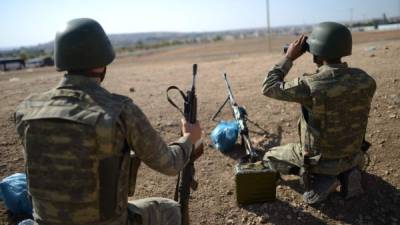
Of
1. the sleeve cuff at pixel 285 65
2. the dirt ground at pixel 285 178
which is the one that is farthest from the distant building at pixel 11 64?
the sleeve cuff at pixel 285 65

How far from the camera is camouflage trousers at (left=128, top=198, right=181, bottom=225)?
10.1 ft

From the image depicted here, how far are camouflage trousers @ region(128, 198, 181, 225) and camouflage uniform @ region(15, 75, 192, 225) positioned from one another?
0.84 ft

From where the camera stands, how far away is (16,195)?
4301mm

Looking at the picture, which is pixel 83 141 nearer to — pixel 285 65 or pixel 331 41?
pixel 285 65

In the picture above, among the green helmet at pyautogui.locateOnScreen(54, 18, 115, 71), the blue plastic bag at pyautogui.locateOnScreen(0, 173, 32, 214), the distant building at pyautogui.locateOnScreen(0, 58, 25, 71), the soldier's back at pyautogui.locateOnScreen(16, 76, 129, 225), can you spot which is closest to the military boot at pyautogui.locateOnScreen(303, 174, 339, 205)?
the soldier's back at pyautogui.locateOnScreen(16, 76, 129, 225)

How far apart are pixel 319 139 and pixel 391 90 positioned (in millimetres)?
4003

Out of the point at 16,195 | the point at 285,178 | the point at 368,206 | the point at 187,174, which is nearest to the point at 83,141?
the point at 187,174

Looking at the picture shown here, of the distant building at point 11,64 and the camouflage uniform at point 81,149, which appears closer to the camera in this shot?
the camouflage uniform at point 81,149

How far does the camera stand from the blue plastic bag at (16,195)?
4.32 m

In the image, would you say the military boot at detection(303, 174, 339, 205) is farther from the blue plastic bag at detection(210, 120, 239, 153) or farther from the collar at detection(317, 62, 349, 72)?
the blue plastic bag at detection(210, 120, 239, 153)

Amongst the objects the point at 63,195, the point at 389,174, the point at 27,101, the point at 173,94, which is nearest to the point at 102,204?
the point at 63,195

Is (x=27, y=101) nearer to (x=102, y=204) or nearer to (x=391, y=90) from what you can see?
(x=102, y=204)

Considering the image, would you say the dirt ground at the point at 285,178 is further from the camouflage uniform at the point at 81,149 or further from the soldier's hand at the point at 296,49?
the camouflage uniform at the point at 81,149

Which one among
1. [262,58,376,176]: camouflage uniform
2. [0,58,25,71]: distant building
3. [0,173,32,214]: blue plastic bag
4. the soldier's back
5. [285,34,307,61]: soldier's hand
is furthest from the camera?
[0,58,25,71]: distant building
